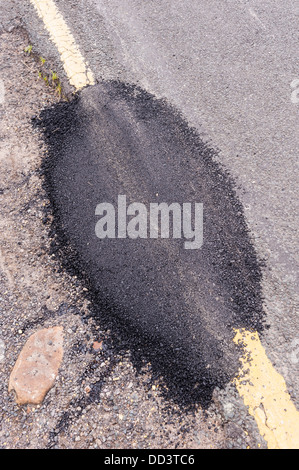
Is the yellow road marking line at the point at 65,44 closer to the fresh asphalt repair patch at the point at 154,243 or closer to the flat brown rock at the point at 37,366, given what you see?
the fresh asphalt repair patch at the point at 154,243

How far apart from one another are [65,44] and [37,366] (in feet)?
10.4

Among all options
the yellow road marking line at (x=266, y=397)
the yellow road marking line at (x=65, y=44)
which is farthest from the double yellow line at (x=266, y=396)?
the yellow road marking line at (x=65, y=44)

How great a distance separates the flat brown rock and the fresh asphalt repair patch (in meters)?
0.34

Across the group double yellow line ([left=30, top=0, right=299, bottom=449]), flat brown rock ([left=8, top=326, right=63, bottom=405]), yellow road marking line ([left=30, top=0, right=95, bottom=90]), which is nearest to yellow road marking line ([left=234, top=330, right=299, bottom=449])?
double yellow line ([left=30, top=0, right=299, bottom=449])

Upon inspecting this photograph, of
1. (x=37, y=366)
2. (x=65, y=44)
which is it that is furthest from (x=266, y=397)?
(x=65, y=44)

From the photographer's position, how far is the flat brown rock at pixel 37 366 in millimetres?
2078

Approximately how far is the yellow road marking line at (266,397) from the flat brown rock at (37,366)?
111cm

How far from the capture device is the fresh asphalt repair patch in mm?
2219

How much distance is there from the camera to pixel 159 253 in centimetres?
254

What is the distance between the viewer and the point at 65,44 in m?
3.71

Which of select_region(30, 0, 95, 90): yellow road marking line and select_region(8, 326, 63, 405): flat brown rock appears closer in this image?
select_region(8, 326, 63, 405): flat brown rock

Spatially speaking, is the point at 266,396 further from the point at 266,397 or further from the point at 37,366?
the point at 37,366

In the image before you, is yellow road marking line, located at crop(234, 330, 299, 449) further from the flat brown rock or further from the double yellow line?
the flat brown rock

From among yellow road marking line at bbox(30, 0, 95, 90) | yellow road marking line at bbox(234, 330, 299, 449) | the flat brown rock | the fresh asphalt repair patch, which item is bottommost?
yellow road marking line at bbox(234, 330, 299, 449)
